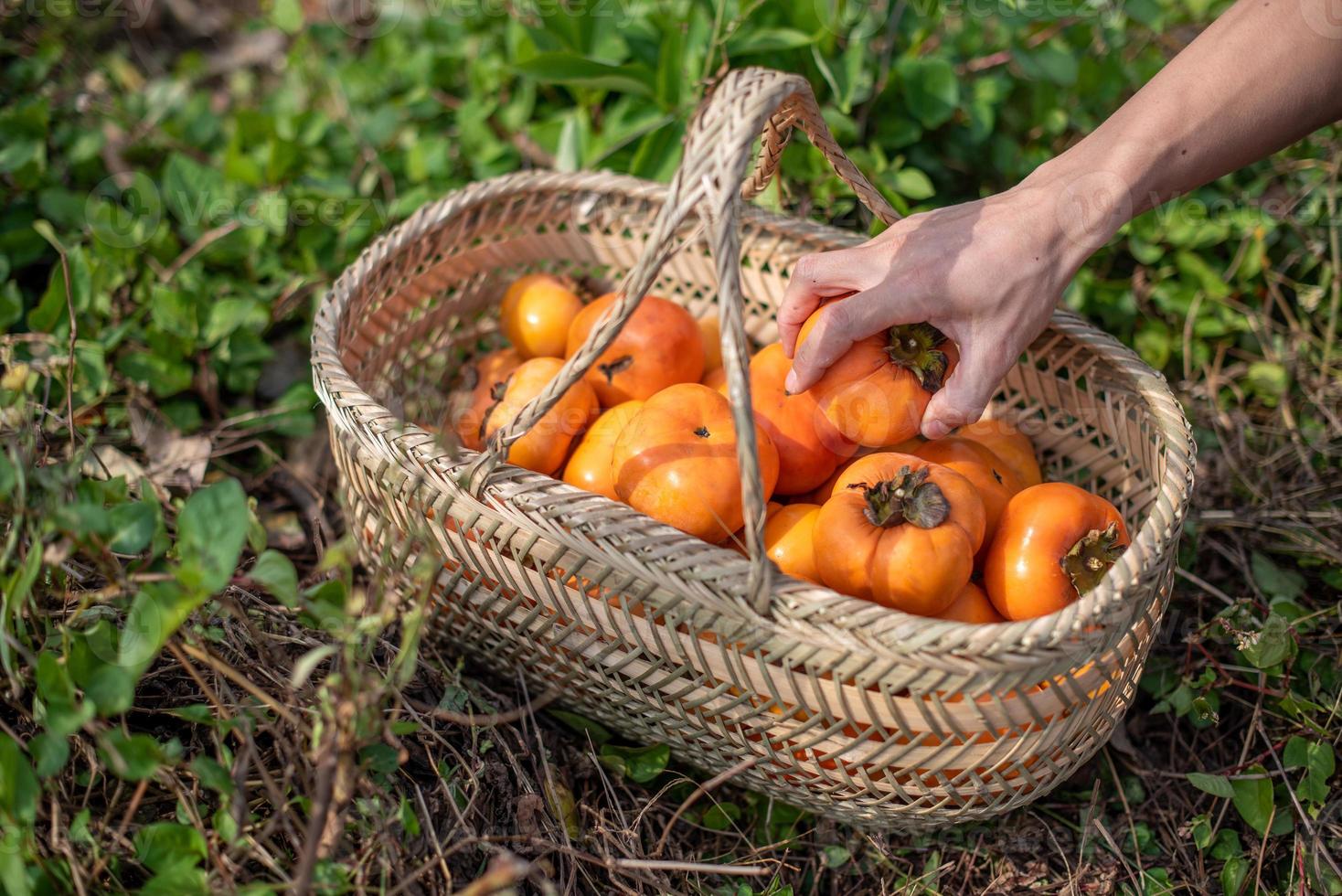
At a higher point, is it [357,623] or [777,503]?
[357,623]

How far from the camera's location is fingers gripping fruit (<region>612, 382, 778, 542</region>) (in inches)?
71.9

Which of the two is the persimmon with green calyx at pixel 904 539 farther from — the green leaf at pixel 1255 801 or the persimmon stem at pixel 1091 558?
the green leaf at pixel 1255 801

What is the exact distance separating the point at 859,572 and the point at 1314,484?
179cm

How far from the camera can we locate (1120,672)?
1.71 meters

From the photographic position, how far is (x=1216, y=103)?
1.79 metres

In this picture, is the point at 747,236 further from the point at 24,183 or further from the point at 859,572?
the point at 24,183

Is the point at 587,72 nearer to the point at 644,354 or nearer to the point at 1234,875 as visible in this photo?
the point at 644,354

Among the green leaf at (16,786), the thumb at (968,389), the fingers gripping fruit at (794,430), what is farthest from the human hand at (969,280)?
the green leaf at (16,786)

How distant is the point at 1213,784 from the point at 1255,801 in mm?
94

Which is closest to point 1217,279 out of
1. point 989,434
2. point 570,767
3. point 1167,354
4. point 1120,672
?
point 1167,354

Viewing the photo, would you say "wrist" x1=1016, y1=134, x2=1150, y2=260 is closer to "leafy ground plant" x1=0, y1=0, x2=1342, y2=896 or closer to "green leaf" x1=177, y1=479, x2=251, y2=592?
"leafy ground plant" x1=0, y1=0, x2=1342, y2=896

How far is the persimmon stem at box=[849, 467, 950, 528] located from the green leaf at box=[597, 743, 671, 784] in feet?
2.48

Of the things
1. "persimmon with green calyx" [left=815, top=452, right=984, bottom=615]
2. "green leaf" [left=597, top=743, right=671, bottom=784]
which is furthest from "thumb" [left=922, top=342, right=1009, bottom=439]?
"green leaf" [left=597, top=743, right=671, bottom=784]

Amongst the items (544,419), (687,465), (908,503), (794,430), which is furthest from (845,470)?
(544,419)
